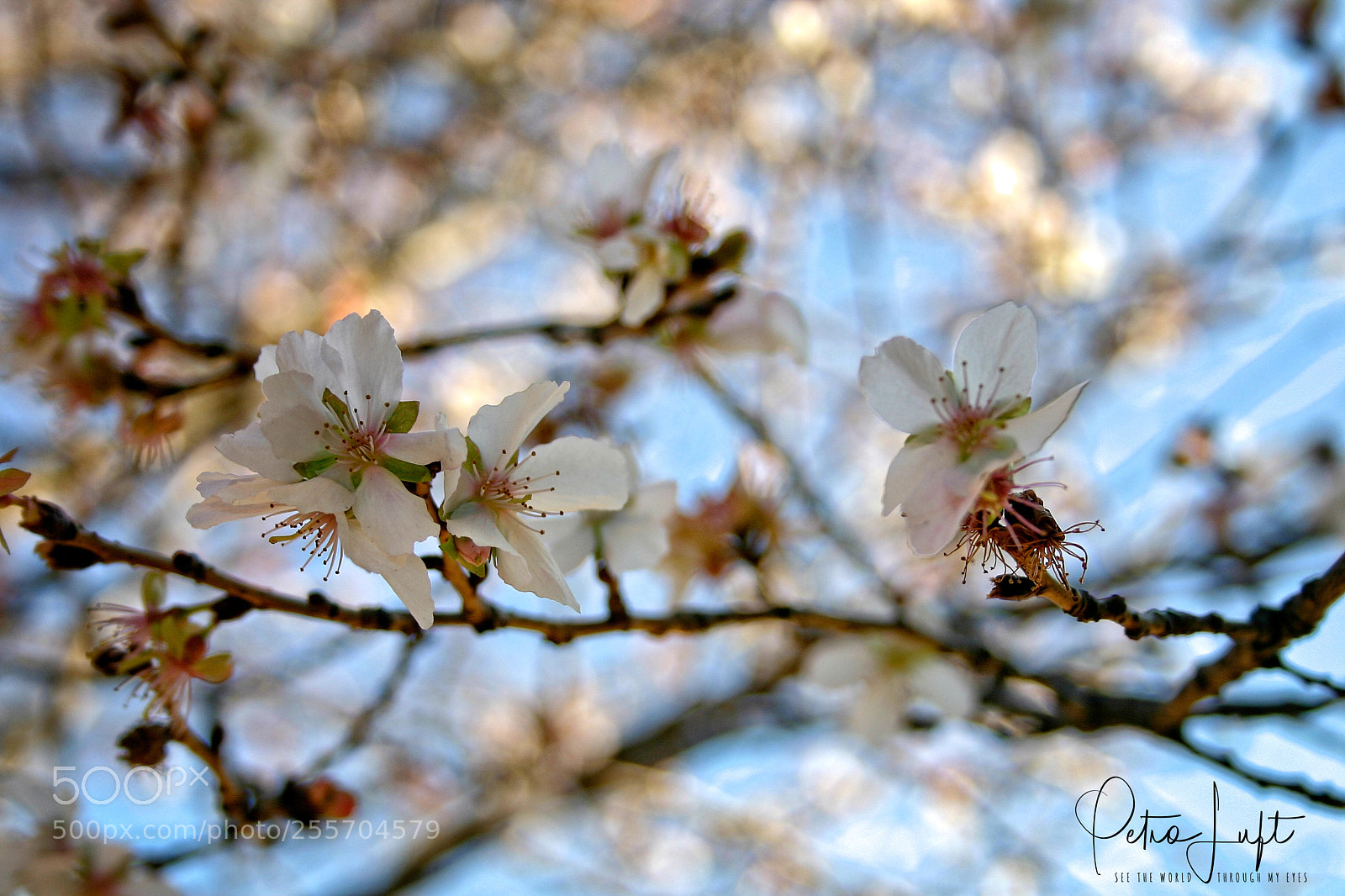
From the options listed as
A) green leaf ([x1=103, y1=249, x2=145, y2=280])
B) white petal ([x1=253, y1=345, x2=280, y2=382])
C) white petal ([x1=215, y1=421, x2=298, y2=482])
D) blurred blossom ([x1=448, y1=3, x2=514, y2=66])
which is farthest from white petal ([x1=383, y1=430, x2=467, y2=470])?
blurred blossom ([x1=448, y1=3, x2=514, y2=66])

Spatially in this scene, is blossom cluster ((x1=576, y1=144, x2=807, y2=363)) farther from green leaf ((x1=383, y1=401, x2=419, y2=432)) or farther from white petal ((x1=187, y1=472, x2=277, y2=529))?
white petal ((x1=187, y1=472, x2=277, y2=529))

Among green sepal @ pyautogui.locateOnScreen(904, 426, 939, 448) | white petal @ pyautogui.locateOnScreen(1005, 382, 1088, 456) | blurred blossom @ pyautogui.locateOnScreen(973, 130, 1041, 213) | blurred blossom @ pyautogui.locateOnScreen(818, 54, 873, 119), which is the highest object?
blurred blossom @ pyautogui.locateOnScreen(973, 130, 1041, 213)

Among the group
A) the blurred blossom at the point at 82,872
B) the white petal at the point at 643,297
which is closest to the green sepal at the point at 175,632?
the blurred blossom at the point at 82,872

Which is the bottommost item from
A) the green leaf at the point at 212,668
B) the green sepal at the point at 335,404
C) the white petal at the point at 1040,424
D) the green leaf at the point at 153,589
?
the green leaf at the point at 212,668

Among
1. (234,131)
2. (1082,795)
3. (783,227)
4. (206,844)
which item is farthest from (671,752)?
(234,131)

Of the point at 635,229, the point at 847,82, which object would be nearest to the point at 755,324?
the point at 635,229

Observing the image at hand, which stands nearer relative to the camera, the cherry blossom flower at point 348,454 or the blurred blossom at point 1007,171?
the cherry blossom flower at point 348,454

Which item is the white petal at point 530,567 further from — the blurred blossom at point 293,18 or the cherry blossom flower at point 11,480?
the blurred blossom at point 293,18
